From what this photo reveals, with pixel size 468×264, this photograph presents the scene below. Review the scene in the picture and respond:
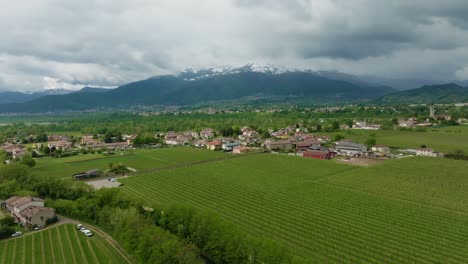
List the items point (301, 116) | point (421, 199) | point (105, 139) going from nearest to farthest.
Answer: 1. point (421, 199)
2. point (105, 139)
3. point (301, 116)

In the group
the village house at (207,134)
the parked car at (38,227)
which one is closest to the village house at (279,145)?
the village house at (207,134)

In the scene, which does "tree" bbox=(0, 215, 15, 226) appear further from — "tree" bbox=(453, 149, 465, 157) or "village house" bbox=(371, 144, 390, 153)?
"tree" bbox=(453, 149, 465, 157)

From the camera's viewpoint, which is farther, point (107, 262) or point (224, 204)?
point (224, 204)

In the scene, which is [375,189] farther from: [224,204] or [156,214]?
[156,214]

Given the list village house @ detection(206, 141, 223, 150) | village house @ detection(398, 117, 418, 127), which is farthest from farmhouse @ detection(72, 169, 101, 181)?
village house @ detection(398, 117, 418, 127)

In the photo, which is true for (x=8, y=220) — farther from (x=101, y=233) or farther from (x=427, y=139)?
(x=427, y=139)

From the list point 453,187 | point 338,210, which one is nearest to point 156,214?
point 338,210
